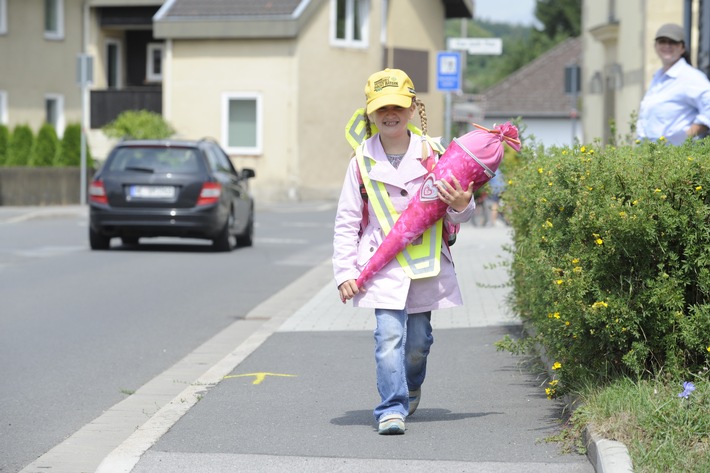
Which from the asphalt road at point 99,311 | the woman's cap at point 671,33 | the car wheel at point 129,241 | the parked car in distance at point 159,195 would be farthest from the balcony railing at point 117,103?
the woman's cap at point 671,33

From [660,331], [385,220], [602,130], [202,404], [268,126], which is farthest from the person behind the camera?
[268,126]

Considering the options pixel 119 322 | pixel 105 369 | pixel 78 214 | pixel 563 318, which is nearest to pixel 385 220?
pixel 563 318

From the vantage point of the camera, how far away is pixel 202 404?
22.5 feet

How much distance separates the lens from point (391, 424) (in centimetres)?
599

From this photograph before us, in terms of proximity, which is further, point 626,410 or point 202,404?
point 202,404

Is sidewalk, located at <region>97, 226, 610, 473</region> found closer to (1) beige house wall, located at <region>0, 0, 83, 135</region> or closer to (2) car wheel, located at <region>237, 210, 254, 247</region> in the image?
(2) car wheel, located at <region>237, 210, 254, 247</region>

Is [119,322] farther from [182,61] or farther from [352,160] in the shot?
[182,61]

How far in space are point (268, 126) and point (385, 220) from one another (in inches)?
1254

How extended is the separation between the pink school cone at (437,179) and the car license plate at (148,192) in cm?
1235

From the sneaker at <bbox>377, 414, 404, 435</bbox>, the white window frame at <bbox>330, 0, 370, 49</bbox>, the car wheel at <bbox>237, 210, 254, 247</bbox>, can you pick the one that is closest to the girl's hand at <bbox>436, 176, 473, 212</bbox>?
the sneaker at <bbox>377, 414, 404, 435</bbox>

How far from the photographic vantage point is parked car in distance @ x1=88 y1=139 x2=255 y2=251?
18078 mm

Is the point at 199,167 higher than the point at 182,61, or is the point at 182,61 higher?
the point at 182,61

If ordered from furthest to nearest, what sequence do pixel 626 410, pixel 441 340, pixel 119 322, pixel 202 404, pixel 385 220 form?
pixel 119 322 < pixel 441 340 < pixel 202 404 < pixel 385 220 < pixel 626 410

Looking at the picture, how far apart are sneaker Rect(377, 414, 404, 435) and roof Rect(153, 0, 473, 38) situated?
104 ft
